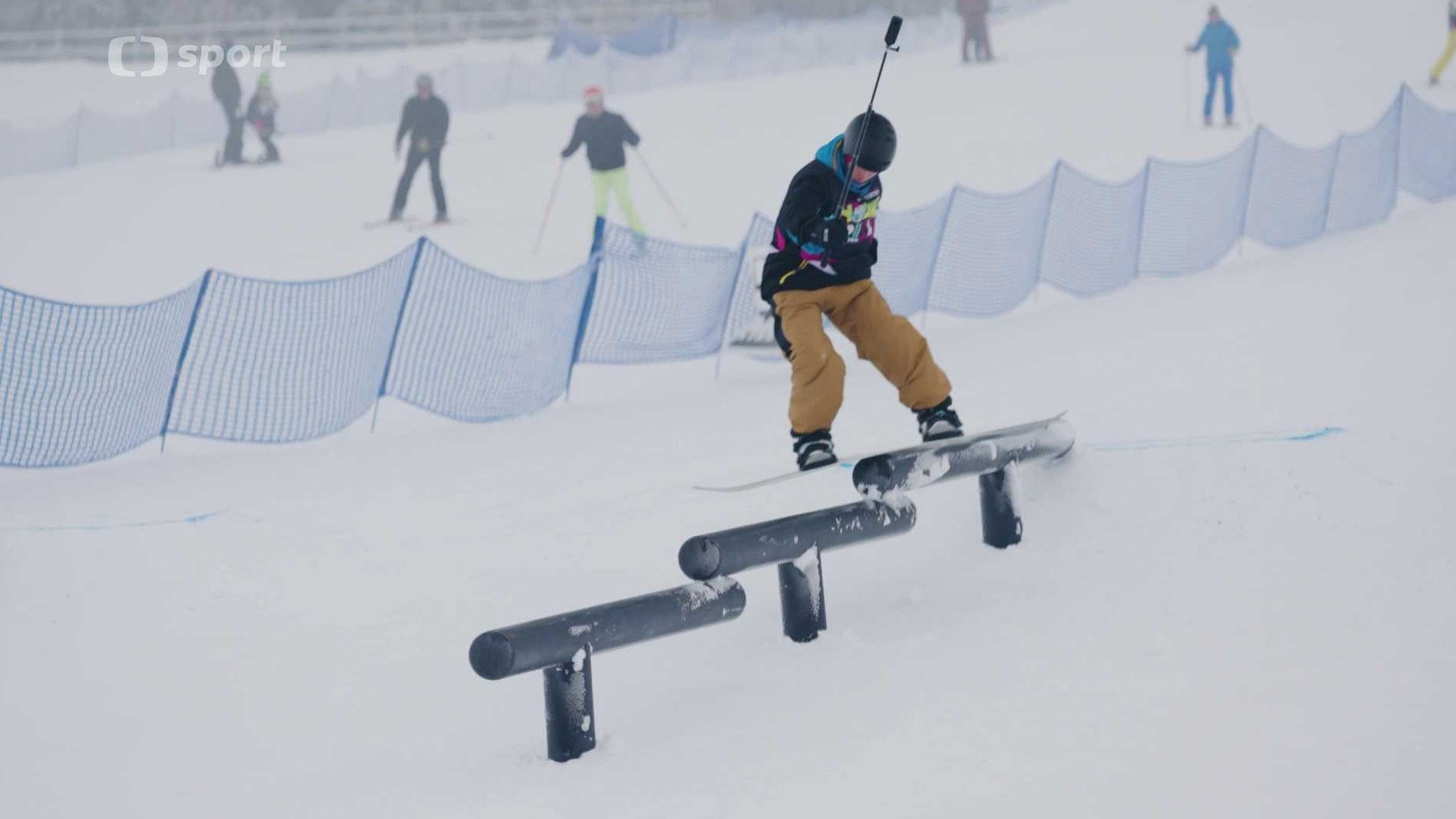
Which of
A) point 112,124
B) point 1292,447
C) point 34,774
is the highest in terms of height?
point 112,124

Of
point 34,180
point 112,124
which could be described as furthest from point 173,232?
point 112,124

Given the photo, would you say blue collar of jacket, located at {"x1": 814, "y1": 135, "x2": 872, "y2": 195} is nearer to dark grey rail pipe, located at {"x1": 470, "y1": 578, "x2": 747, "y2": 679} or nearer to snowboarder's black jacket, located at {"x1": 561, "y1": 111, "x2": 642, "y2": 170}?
dark grey rail pipe, located at {"x1": 470, "y1": 578, "x2": 747, "y2": 679}

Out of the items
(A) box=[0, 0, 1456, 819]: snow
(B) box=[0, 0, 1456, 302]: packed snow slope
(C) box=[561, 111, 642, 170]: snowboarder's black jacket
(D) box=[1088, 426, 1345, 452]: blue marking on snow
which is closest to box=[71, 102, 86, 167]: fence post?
(B) box=[0, 0, 1456, 302]: packed snow slope

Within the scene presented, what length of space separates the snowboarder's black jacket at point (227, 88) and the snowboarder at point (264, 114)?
358mm

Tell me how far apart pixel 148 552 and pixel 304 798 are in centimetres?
263

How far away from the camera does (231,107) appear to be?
Result: 24812 mm

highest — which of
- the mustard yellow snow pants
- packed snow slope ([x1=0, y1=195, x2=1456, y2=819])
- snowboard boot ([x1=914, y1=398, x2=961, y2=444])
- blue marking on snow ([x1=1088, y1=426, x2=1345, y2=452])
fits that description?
the mustard yellow snow pants

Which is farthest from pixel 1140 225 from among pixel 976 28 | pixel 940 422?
pixel 976 28

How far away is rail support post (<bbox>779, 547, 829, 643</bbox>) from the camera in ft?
18.0

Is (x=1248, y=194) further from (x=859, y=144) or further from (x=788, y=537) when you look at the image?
(x=788, y=537)

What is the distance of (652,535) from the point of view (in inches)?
268

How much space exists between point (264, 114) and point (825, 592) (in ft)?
68.7

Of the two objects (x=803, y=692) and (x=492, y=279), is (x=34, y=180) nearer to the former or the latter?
(x=492, y=279)

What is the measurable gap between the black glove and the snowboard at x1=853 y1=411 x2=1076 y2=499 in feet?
2.89
